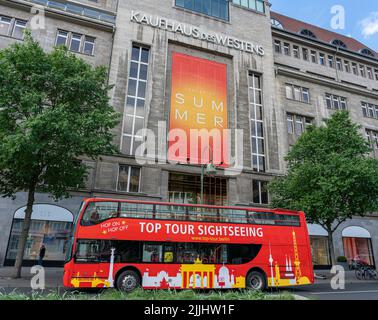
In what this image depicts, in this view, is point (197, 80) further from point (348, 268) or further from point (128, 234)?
point (348, 268)

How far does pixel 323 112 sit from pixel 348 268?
17276mm

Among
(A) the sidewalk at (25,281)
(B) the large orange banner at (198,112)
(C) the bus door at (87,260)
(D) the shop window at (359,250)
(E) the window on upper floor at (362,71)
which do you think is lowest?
(A) the sidewalk at (25,281)

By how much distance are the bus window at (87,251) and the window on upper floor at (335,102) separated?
32.3 m

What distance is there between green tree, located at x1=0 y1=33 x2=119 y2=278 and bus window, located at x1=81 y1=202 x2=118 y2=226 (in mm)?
4226

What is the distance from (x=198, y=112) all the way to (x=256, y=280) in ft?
57.1

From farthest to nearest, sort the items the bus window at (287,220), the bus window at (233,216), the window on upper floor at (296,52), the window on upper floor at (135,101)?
the window on upper floor at (296,52), the window on upper floor at (135,101), the bus window at (287,220), the bus window at (233,216)

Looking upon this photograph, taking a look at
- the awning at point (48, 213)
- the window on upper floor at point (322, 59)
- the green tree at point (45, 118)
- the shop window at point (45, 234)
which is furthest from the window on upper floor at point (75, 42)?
the window on upper floor at point (322, 59)

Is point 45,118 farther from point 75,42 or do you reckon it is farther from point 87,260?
point 75,42

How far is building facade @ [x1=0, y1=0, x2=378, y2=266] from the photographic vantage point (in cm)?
2438

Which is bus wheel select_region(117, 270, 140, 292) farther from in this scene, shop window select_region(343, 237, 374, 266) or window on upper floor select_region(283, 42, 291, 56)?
window on upper floor select_region(283, 42, 291, 56)

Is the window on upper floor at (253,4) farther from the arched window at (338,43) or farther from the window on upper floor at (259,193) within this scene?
the window on upper floor at (259,193)

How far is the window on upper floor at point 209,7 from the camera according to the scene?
3195 centimetres

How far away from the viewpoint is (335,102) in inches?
1420
